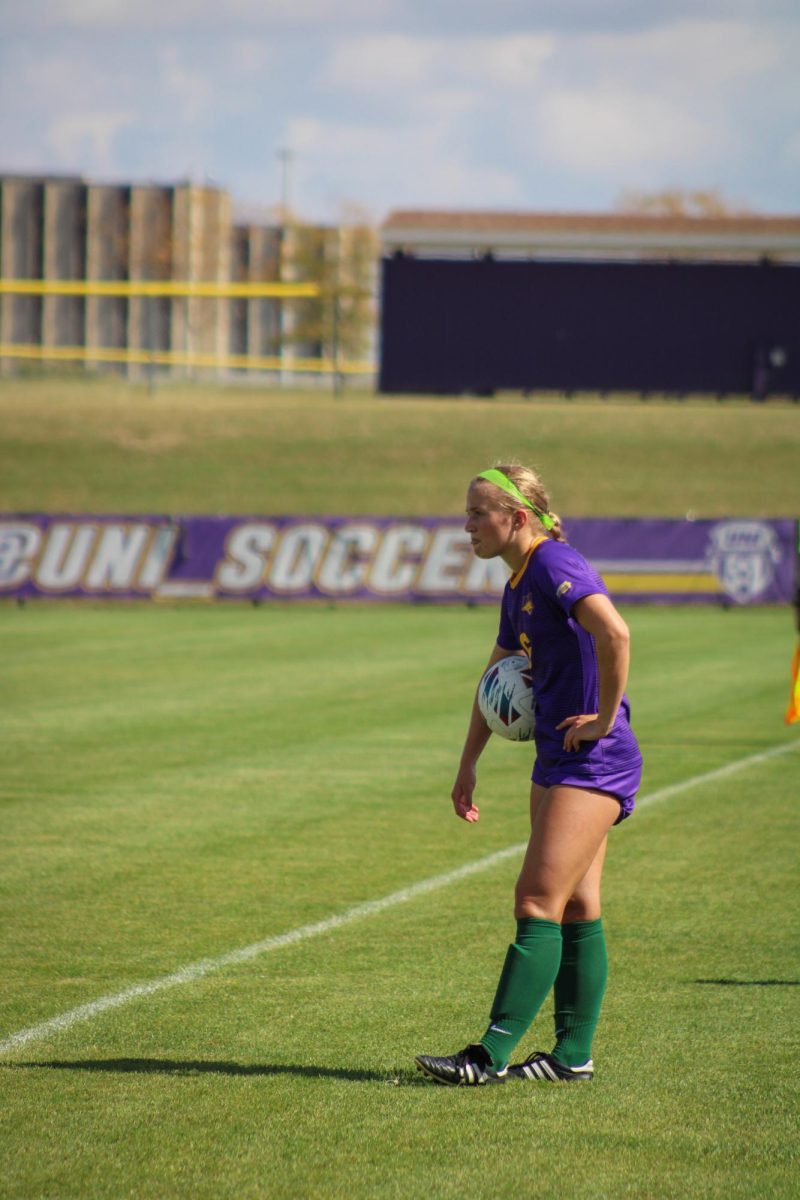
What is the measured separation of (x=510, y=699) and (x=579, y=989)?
1068 millimetres

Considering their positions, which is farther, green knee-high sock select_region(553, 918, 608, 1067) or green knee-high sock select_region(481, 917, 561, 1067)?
green knee-high sock select_region(553, 918, 608, 1067)

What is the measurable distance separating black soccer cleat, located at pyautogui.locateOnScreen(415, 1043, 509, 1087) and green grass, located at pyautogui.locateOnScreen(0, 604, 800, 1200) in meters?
0.06

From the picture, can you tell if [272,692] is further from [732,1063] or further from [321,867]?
[732,1063]

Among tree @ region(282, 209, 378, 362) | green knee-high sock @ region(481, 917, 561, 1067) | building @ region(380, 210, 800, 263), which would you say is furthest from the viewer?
tree @ region(282, 209, 378, 362)

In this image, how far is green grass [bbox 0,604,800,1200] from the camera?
479 cm

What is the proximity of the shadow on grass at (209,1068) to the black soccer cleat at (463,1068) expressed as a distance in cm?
15

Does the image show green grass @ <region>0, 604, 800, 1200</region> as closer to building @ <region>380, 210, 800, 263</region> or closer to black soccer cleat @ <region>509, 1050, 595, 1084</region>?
black soccer cleat @ <region>509, 1050, 595, 1084</region>

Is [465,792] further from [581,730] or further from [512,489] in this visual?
[512,489]

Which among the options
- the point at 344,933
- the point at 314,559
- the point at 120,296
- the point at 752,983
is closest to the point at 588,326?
the point at 314,559

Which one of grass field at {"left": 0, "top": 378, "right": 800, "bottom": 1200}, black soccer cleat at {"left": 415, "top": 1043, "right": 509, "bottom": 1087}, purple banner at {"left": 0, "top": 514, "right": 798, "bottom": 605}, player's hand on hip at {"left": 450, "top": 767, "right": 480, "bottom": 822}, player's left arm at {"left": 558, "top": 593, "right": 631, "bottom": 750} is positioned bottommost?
purple banner at {"left": 0, "top": 514, "right": 798, "bottom": 605}

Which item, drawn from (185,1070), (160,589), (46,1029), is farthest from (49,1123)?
(160,589)

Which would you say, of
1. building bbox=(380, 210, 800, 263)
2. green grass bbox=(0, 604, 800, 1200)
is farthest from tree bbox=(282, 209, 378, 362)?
green grass bbox=(0, 604, 800, 1200)

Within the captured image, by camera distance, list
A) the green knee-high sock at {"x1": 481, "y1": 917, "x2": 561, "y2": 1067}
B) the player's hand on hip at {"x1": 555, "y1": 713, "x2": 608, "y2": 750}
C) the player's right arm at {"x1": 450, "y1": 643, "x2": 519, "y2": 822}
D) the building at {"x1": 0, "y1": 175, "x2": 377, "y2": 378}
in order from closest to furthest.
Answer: the player's hand on hip at {"x1": 555, "y1": 713, "x2": 608, "y2": 750} < the green knee-high sock at {"x1": 481, "y1": 917, "x2": 561, "y2": 1067} < the player's right arm at {"x1": 450, "y1": 643, "x2": 519, "y2": 822} < the building at {"x1": 0, "y1": 175, "x2": 377, "y2": 378}

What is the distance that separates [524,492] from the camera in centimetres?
542
